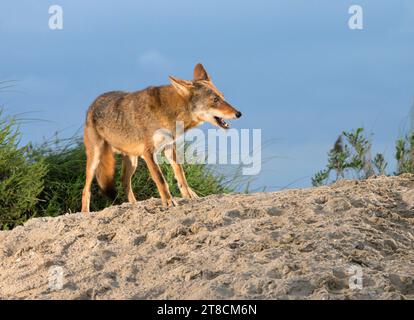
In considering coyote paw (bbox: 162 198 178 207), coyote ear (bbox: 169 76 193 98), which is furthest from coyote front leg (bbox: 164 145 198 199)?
coyote ear (bbox: 169 76 193 98)

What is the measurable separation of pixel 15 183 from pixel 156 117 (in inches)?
109

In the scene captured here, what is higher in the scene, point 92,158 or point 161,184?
point 92,158

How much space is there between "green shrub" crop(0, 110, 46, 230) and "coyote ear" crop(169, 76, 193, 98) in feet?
9.07

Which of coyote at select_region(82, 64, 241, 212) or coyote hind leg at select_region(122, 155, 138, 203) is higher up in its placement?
coyote at select_region(82, 64, 241, 212)

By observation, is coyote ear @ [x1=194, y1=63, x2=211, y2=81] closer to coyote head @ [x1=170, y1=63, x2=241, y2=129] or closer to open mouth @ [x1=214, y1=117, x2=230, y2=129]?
coyote head @ [x1=170, y1=63, x2=241, y2=129]

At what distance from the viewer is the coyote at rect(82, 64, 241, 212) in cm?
834

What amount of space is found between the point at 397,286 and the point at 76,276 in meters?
2.63

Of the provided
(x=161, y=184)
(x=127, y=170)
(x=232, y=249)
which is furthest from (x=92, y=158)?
(x=232, y=249)

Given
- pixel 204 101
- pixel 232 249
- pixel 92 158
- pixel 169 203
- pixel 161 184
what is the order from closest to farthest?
pixel 232 249 → pixel 169 203 → pixel 161 184 → pixel 204 101 → pixel 92 158

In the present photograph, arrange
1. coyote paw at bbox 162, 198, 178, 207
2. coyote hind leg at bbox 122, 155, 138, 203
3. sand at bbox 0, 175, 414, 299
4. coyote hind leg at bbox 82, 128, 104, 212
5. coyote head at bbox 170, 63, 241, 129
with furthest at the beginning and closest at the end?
coyote hind leg at bbox 122, 155, 138, 203 → coyote hind leg at bbox 82, 128, 104, 212 → coyote head at bbox 170, 63, 241, 129 → coyote paw at bbox 162, 198, 178, 207 → sand at bbox 0, 175, 414, 299

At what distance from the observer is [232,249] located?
6.25 m

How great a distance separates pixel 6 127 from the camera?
34.9ft

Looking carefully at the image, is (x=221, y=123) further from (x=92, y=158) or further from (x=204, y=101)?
(x=92, y=158)

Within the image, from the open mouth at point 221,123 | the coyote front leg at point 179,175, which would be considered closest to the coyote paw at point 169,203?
the coyote front leg at point 179,175
